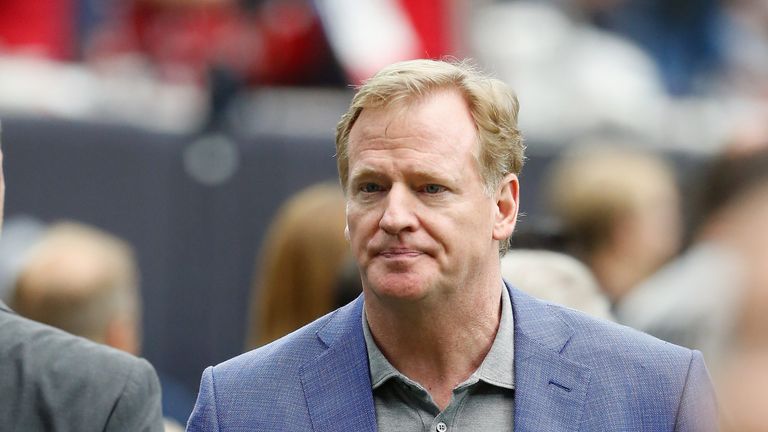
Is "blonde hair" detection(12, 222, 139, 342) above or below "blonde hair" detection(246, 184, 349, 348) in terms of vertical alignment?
above

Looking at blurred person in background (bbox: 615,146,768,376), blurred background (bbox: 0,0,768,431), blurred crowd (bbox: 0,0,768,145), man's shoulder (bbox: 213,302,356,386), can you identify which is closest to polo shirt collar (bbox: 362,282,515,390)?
man's shoulder (bbox: 213,302,356,386)

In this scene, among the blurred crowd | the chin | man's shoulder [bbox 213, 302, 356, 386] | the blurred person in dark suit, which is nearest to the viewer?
the blurred person in dark suit

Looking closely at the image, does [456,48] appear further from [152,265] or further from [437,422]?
[437,422]

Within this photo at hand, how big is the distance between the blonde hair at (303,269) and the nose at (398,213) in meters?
1.55

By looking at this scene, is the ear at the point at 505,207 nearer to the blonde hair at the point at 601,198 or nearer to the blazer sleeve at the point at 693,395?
the blazer sleeve at the point at 693,395

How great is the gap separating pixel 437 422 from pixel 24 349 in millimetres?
849

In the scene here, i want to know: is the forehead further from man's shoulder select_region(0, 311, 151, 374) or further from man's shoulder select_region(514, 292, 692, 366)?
man's shoulder select_region(0, 311, 151, 374)

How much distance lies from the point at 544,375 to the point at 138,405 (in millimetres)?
853

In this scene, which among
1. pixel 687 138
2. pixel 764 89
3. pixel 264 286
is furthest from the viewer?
pixel 764 89

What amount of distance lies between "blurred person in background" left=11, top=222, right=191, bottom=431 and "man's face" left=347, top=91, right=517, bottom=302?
120cm

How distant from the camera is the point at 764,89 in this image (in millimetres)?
9648

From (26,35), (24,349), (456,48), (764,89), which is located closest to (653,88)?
(764,89)

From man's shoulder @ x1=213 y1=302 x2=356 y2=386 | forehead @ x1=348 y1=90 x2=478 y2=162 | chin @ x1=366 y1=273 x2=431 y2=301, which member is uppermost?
forehead @ x1=348 y1=90 x2=478 y2=162

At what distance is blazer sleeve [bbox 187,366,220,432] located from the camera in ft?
10.3
